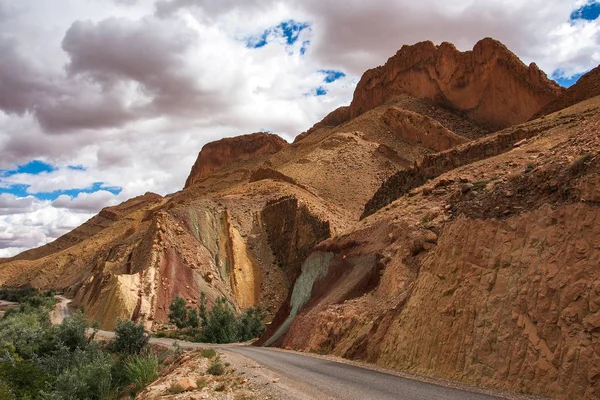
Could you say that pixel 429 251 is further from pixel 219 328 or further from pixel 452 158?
pixel 219 328

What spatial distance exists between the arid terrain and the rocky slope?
0.04 meters

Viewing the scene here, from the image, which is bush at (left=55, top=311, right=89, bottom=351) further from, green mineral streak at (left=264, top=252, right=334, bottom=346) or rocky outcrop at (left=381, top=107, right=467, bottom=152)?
rocky outcrop at (left=381, top=107, right=467, bottom=152)

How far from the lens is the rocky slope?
9414mm

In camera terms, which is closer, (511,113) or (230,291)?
(230,291)

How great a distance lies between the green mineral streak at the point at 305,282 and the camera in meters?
28.0

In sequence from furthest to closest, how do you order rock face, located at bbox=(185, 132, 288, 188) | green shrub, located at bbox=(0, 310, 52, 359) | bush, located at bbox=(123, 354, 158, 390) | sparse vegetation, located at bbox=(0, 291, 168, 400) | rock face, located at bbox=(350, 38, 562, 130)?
rock face, located at bbox=(185, 132, 288, 188)
rock face, located at bbox=(350, 38, 562, 130)
green shrub, located at bbox=(0, 310, 52, 359)
sparse vegetation, located at bbox=(0, 291, 168, 400)
bush, located at bbox=(123, 354, 158, 390)

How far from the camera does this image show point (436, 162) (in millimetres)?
37469

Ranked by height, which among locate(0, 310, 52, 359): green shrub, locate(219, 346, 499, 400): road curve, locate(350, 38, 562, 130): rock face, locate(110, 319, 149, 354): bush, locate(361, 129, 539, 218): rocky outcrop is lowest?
locate(0, 310, 52, 359): green shrub

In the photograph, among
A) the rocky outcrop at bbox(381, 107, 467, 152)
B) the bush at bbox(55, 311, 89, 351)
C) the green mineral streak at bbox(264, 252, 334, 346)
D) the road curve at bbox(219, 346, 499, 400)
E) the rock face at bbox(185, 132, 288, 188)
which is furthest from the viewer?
the rock face at bbox(185, 132, 288, 188)

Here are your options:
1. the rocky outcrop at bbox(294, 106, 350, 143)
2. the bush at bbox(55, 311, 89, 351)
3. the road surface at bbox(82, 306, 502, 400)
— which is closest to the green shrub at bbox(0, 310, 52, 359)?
the bush at bbox(55, 311, 89, 351)

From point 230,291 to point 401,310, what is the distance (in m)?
38.6

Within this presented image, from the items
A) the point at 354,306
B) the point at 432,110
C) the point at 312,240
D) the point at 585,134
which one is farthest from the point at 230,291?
the point at 432,110

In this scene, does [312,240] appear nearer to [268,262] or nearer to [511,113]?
[268,262]

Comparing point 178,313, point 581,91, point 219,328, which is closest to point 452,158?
point 219,328
